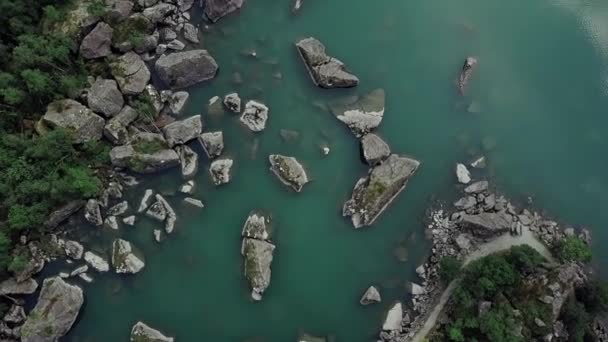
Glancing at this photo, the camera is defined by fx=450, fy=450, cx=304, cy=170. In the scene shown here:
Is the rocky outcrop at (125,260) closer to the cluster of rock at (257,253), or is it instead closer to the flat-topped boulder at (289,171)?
the cluster of rock at (257,253)

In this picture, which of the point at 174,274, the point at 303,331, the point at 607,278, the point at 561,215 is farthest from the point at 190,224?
the point at 607,278

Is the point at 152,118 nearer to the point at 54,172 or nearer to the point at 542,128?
the point at 54,172

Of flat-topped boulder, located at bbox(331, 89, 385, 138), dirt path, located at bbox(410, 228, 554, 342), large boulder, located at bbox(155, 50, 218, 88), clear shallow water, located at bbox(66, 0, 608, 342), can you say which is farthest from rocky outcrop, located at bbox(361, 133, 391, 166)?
large boulder, located at bbox(155, 50, 218, 88)

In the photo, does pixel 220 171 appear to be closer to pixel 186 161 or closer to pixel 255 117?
pixel 186 161

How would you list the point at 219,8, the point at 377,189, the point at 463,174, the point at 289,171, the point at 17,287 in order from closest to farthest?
the point at 17,287, the point at 377,189, the point at 289,171, the point at 463,174, the point at 219,8

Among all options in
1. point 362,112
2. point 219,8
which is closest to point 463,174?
point 362,112

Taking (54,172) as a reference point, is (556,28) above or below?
above
